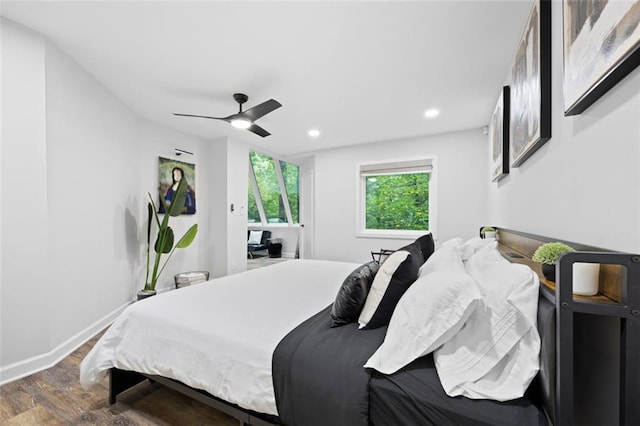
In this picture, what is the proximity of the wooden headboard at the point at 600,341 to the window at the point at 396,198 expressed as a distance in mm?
3617

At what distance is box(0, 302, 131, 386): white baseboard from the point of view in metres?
1.95

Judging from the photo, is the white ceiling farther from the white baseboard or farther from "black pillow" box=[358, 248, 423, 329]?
the white baseboard

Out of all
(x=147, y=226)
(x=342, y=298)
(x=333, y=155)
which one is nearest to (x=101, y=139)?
(x=147, y=226)

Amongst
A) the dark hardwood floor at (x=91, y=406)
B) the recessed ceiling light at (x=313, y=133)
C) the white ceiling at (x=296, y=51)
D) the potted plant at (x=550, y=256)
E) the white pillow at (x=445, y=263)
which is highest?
the white ceiling at (x=296, y=51)

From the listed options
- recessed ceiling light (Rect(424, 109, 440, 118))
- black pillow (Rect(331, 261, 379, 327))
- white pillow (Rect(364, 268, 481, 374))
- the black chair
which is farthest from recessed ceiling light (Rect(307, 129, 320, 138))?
the black chair

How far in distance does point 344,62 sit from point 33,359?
3456 millimetres

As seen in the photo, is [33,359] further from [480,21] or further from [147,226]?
[480,21]

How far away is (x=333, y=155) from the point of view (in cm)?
514

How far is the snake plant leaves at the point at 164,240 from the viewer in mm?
3498

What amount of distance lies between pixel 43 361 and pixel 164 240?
1.63 metres

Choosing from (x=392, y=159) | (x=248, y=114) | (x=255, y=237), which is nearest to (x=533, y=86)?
(x=248, y=114)

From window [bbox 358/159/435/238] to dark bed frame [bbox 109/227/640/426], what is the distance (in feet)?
11.9

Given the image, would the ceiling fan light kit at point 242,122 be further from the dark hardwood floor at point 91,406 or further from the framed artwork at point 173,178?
the dark hardwood floor at point 91,406

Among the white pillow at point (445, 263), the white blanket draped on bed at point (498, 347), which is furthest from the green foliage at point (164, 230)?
the white blanket draped on bed at point (498, 347)
